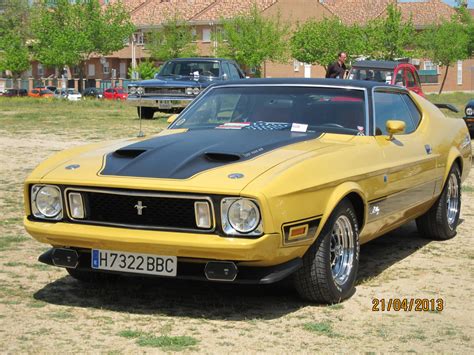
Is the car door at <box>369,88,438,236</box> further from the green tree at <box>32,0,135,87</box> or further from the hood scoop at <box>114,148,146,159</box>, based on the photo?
the green tree at <box>32,0,135,87</box>

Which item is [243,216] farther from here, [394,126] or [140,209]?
[394,126]

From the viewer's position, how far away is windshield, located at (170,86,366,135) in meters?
6.81

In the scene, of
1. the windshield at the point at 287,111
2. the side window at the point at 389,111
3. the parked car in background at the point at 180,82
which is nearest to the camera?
the windshield at the point at 287,111

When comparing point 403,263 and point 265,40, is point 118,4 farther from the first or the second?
point 403,263

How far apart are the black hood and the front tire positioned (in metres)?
0.62

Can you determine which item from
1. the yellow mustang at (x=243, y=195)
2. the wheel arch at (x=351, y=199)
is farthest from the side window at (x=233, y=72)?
the wheel arch at (x=351, y=199)

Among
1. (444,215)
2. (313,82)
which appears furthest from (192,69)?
(313,82)

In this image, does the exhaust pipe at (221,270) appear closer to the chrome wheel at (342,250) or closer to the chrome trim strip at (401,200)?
the chrome wheel at (342,250)

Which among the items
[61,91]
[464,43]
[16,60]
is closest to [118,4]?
[16,60]

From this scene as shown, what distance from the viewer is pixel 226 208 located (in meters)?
5.35

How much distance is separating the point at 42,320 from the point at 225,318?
107 cm

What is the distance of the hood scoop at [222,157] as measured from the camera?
5.68m

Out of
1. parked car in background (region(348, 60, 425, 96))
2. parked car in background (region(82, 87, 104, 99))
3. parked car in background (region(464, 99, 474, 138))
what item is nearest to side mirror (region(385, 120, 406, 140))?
parked car in background (region(464, 99, 474, 138))
